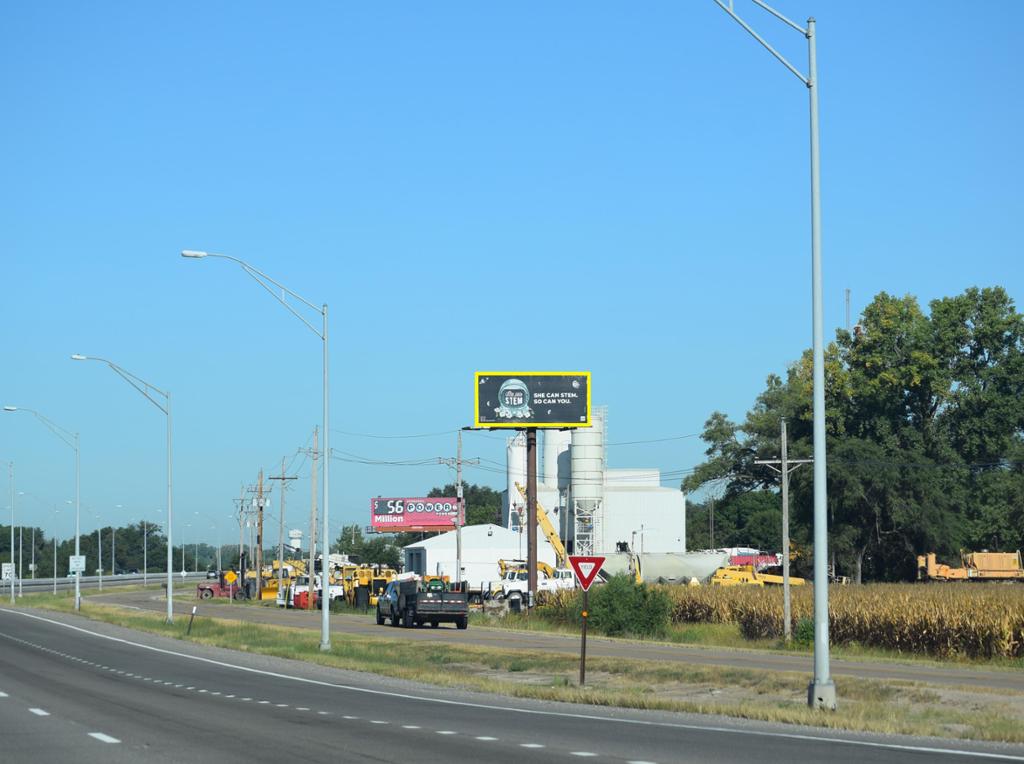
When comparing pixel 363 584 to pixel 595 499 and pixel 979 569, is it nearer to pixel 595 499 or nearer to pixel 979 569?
pixel 595 499

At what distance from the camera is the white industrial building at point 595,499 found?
102562 millimetres

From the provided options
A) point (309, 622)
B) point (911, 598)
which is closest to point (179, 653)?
point (309, 622)

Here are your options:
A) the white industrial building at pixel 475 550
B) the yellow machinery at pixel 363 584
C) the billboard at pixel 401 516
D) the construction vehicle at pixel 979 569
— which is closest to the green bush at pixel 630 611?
the yellow machinery at pixel 363 584

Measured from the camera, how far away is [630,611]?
173ft

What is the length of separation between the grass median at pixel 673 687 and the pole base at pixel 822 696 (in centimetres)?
17

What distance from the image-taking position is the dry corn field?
3816 centimetres

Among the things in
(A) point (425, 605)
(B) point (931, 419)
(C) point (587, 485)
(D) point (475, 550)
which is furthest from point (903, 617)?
(D) point (475, 550)

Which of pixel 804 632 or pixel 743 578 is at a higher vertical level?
pixel 804 632

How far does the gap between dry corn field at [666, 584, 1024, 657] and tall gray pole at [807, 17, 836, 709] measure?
20424 millimetres

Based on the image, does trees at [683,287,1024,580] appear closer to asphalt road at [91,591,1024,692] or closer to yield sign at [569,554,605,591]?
asphalt road at [91,591,1024,692]

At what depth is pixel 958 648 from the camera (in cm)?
3912

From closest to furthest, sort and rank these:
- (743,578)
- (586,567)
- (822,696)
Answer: (822,696) → (586,567) → (743,578)

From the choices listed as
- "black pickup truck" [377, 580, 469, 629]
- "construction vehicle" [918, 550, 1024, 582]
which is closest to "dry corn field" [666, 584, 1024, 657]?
"black pickup truck" [377, 580, 469, 629]

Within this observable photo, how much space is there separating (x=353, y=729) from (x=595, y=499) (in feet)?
281
